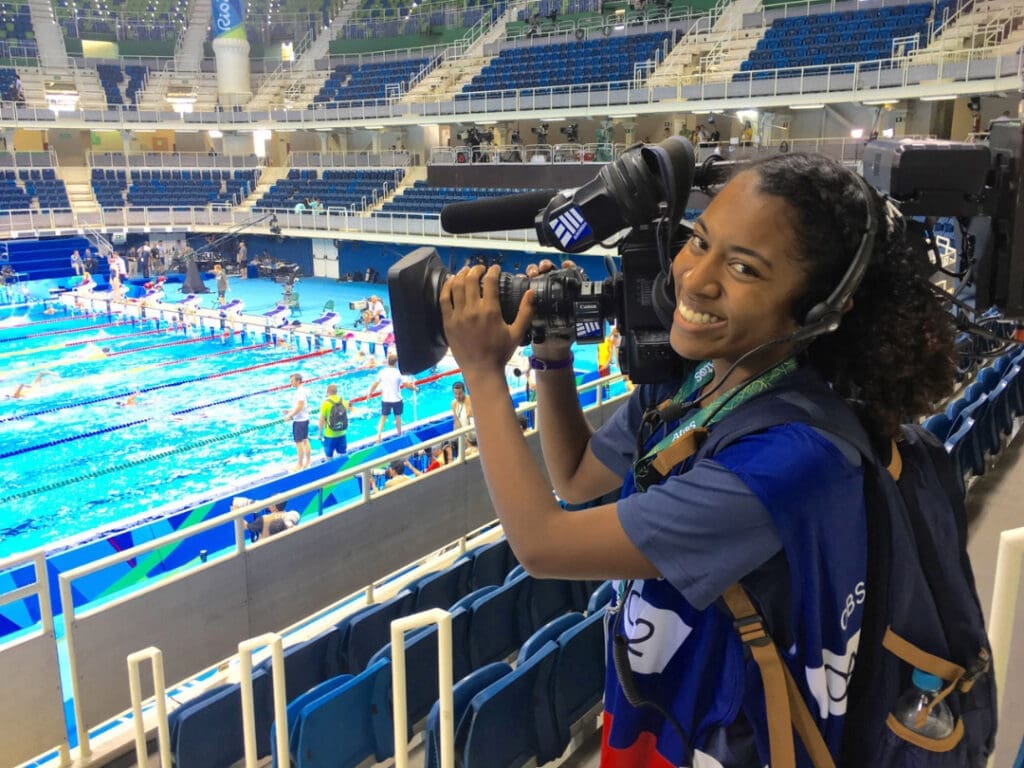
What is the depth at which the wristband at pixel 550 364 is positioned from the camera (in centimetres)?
139

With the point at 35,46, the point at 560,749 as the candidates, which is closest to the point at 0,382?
the point at 560,749

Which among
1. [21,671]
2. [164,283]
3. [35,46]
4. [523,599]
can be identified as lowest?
[164,283]

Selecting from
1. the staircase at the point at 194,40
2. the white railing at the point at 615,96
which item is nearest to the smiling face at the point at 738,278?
the white railing at the point at 615,96

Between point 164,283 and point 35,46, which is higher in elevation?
point 35,46

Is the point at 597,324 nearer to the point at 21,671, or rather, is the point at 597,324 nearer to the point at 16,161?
the point at 21,671

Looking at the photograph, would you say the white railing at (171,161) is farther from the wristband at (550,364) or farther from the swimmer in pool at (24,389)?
the wristband at (550,364)

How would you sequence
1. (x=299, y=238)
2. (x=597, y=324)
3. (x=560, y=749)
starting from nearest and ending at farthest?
(x=597, y=324)
(x=560, y=749)
(x=299, y=238)

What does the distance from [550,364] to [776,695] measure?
0.61m

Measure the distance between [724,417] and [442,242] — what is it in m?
22.6

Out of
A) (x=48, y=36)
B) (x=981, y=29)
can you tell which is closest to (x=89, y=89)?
(x=48, y=36)

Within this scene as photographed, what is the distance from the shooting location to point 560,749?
2.89 meters

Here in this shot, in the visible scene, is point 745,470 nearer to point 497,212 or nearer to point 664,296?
point 664,296

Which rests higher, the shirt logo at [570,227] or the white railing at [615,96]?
the white railing at [615,96]

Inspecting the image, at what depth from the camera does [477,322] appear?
1148mm
